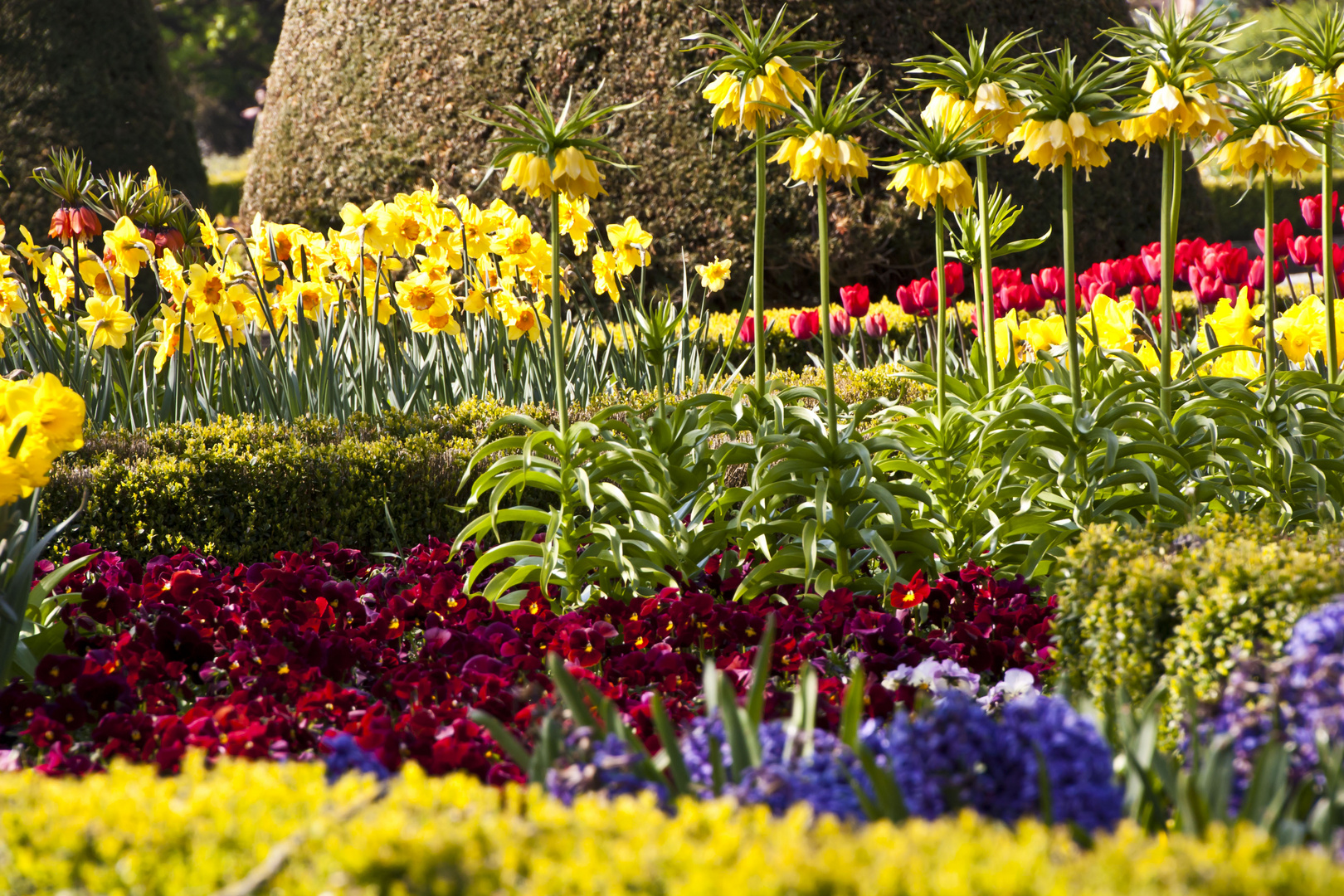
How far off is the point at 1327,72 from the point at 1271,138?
0.46m

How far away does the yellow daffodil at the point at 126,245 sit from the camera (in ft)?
14.1

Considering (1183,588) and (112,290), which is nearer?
(1183,588)

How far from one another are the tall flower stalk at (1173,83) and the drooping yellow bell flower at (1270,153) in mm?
63

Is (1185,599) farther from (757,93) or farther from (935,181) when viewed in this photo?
(757,93)

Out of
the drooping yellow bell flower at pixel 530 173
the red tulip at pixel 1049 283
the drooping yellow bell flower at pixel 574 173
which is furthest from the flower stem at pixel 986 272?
the red tulip at pixel 1049 283

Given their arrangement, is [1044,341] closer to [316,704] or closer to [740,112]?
[740,112]

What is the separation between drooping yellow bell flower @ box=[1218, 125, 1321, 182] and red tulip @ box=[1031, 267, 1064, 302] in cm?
159

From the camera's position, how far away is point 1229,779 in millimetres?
1559

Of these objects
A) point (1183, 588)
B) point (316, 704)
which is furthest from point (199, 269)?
point (1183, 588)

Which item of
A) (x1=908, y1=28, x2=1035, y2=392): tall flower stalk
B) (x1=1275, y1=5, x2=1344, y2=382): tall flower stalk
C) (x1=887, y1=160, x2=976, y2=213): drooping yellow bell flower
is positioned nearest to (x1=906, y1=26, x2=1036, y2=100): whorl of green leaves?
(x1=908, y1=28, x2=1035, y2=392): tall flower stalk

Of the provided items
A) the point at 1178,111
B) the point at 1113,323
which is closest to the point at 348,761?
the point at 1178,111

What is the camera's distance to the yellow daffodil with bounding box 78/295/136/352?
167 inches

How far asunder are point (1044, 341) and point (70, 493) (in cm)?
347

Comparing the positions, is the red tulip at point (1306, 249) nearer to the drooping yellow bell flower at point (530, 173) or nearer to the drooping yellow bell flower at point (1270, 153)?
the drooping yellow bell flower at point (1270, 153)
